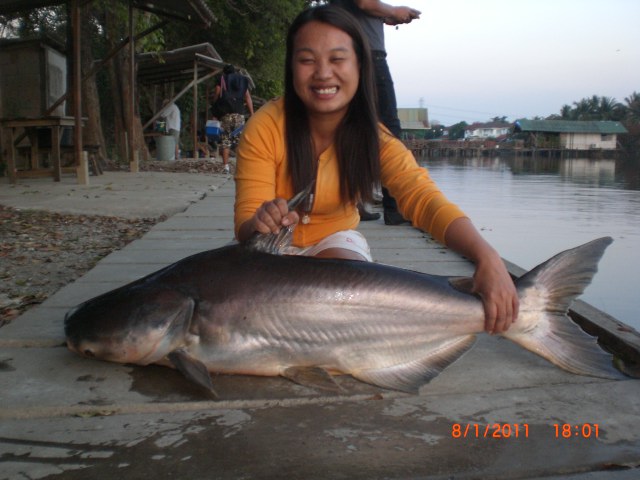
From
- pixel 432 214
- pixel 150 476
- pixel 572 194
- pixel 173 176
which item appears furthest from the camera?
pixel 572 194

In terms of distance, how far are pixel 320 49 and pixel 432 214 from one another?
847mm

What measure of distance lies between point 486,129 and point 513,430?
452ft

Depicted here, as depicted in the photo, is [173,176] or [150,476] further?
[173,176]

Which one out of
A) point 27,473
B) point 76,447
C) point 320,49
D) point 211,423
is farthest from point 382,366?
point 320,49

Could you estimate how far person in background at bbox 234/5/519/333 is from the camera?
2.60 meters

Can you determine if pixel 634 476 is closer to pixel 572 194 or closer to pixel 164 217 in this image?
pixel 164 217

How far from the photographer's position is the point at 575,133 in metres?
75.1

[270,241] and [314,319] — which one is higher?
[270,241]

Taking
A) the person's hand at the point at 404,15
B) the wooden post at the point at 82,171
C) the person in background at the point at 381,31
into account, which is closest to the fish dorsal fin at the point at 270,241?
the person in background at the point at 381,31

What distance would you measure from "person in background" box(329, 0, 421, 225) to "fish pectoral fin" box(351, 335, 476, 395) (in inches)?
114

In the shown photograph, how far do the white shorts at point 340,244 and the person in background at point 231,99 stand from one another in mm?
10421

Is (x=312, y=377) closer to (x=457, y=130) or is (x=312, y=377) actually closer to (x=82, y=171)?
(x=82, y=171)

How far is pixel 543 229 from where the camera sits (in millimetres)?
7973

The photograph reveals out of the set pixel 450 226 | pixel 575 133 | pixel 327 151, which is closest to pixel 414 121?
pixel 575 133
